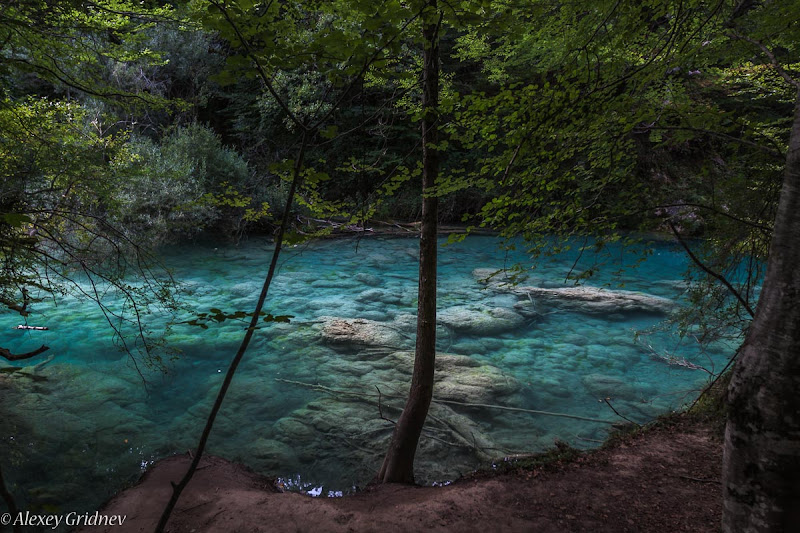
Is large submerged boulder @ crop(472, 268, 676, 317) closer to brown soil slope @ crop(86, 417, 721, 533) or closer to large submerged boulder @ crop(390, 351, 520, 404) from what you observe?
large submerged boulder @ crop(390, 351, 520, 404)

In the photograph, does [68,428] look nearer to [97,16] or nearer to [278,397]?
[278,397]

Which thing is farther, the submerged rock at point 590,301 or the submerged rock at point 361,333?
the submerged rock at point 590,301

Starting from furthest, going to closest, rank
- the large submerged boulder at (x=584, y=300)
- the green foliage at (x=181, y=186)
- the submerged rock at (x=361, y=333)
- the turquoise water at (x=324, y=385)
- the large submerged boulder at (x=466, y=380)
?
1. the green foliage at (x=181, y=186)
2. the large submerged boulder at (x=584, y=300)
3. the submerged rock at (x=361, y=333)
4. the large submerged boulder at (x=466, y=380)
5. the turquoise water at (x=324, y=385)

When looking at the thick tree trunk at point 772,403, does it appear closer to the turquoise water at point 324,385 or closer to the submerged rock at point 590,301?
the turquoise water at point 324,385

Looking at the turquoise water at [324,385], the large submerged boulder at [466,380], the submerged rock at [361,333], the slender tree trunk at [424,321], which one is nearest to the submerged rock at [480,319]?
the turquoise water at [324,385]

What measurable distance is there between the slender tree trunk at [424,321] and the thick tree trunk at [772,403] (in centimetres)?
293

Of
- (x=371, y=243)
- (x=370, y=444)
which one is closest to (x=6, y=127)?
(x=370, y=444)

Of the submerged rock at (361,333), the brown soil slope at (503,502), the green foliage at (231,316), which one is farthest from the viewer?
the submerged rock at (361,333)

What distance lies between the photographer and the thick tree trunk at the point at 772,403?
1.94 meters

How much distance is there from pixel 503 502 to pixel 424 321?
72.7 inches

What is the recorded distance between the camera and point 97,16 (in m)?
5.50

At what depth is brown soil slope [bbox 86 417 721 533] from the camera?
12.7 ft

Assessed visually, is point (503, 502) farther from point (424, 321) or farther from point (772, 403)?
point (772, 403)

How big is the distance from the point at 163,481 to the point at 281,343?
4.68m
